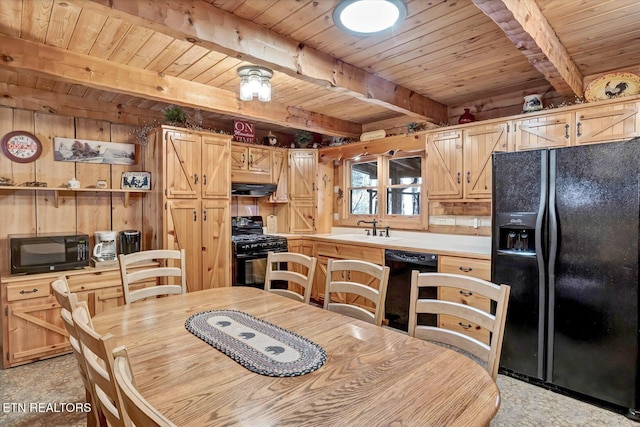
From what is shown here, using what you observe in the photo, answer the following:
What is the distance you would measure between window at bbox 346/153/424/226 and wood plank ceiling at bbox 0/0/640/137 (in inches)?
28.7

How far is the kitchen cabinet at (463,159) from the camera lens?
3.11m

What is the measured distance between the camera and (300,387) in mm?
1035

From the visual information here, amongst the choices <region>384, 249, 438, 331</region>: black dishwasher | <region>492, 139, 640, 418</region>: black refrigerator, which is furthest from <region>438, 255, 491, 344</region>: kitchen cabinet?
<region>492, 139, 640, 418</region>: black refrigerator

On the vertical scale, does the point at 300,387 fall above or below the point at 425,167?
below

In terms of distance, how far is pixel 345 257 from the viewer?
152 inches

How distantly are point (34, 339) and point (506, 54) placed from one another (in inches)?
167

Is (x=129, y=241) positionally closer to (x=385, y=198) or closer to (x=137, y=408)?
(x=385, y=198)

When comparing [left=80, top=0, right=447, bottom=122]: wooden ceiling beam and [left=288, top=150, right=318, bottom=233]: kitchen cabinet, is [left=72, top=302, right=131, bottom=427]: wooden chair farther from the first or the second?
[left=288, top=150, right=318, bottom=233]: kitchen cabinet

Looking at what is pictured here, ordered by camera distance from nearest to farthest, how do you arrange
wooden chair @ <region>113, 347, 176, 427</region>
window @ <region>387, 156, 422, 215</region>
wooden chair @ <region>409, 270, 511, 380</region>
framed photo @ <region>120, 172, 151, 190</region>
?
1. wooden chair @ <region>113, 347, 176, 427</region>
2. wooden chair @ <region>409, 270, 511, 380</region>
3. framed photo @ <region>120, 172, 151, 190</region>
4. window @ <region>387, 156, 422, 215</region>

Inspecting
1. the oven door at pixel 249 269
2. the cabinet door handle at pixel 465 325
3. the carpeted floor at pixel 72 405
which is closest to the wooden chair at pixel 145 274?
the carpeted floor at pixel 72 405

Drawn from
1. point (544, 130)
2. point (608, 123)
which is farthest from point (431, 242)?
point (608, 123)

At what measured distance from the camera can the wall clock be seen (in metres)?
2.99

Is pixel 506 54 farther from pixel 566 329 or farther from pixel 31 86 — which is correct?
pixel 31 86

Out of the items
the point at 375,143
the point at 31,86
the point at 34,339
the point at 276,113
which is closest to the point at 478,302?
the point at 375,143
